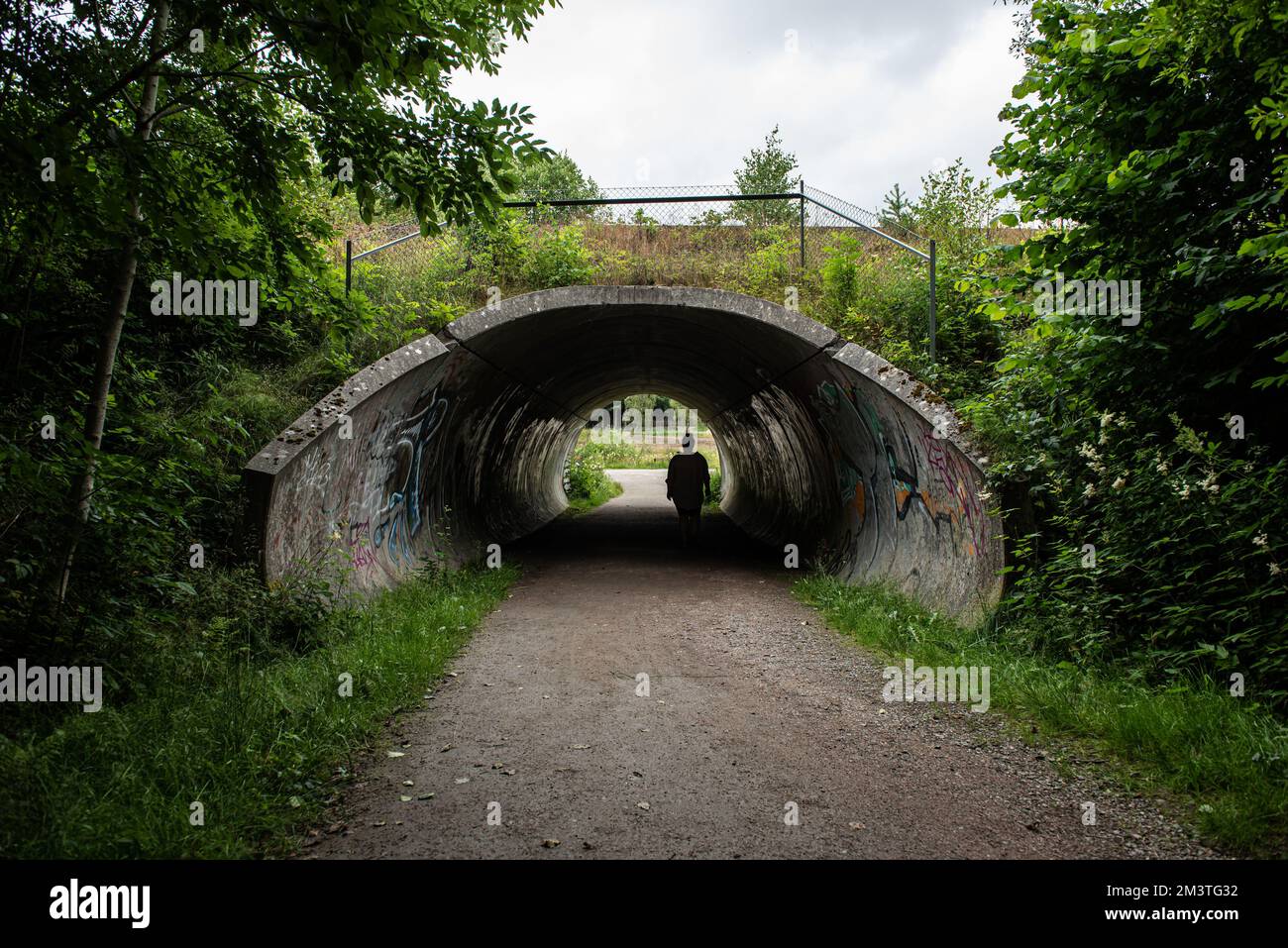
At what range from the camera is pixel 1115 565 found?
5.25m

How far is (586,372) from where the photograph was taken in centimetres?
1495

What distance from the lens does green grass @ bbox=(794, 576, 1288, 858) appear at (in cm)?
327

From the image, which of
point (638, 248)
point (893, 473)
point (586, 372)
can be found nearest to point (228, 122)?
point (893, 473)

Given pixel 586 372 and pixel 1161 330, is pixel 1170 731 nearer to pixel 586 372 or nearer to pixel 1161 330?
pixel 1161 330

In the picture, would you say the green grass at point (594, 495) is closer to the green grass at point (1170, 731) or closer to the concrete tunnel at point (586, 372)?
the concrete tunnel at point (586, 372)

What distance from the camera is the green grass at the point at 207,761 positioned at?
3.06m

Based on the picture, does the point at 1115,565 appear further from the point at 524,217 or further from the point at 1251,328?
the point at 524,217

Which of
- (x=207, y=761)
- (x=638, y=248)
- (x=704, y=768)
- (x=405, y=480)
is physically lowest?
(x=704, y=768)

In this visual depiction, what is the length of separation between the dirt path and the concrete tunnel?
168 cm

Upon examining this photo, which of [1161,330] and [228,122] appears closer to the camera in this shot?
[228,122]

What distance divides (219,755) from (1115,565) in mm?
5679

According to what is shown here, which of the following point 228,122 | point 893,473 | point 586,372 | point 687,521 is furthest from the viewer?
point 586,372

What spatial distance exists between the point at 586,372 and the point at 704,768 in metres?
11.5

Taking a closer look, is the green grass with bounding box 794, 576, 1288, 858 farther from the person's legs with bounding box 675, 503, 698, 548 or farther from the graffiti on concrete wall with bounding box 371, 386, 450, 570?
the person's legs with bounding box 675, 503, 698, 548
